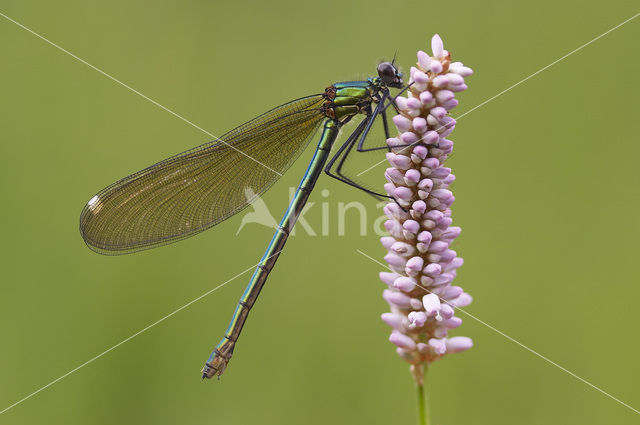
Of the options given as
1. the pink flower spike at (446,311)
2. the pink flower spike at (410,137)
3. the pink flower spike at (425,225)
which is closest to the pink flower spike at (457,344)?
the pink flower spike at (425,225)

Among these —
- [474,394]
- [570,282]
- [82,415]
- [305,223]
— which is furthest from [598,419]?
[82,415]

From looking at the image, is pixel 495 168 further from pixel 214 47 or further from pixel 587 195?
pixel 214 47

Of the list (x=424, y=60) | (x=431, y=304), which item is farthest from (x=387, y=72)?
(x=431, y=304)

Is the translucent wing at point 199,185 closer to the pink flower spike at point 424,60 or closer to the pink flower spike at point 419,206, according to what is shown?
the pink flower spike at point 424,60

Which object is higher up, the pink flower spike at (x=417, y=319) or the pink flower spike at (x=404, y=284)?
the pink flower spike at (x=404, y=284)

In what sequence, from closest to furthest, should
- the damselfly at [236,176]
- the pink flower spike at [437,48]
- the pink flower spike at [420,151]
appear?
the pink flower spike at [420,151] < the pink flower spike at [437,48] < the damselfly at [236,176]
